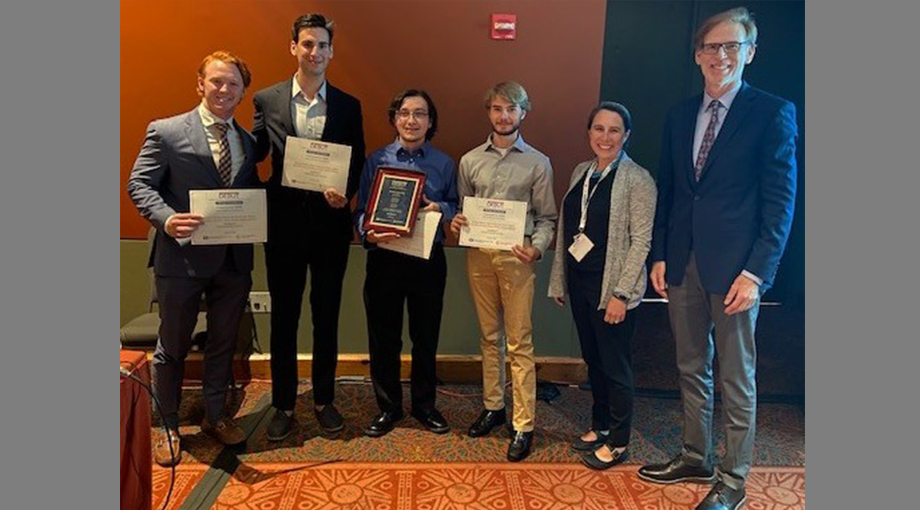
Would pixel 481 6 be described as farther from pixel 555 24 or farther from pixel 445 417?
pixel 445 417

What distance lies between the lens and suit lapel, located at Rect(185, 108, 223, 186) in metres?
2.29

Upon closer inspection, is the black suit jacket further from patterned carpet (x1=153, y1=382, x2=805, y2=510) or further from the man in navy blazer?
the man in navy blazer

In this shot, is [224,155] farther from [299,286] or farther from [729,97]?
[729,97]

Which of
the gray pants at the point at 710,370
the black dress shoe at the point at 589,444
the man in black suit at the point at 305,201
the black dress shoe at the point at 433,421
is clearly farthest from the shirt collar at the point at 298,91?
the black dress shoe at the point at 589,444

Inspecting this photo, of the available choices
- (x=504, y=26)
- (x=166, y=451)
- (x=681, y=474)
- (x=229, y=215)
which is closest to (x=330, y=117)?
(x=229, y=215)

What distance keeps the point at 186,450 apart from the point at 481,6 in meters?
2.68

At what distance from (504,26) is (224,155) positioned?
1.66m

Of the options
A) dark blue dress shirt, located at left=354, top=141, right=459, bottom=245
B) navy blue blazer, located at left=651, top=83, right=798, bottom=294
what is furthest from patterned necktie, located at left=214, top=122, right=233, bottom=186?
navy blue blazer, located at left=651, top=83, right=798, bottom=294

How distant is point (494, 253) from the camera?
2.53m

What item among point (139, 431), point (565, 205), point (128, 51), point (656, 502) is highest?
point (128, 51)

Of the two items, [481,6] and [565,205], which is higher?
[481,6]

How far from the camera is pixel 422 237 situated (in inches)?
97.7

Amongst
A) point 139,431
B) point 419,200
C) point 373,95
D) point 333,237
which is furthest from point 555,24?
point 139,431

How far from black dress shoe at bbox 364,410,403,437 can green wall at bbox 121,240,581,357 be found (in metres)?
0.69
